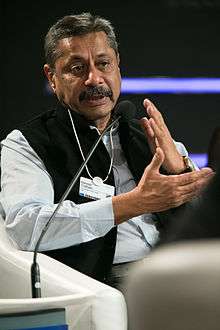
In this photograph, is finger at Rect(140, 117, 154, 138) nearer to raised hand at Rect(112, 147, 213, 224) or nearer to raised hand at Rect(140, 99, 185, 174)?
raised hand at Rect(140, 99, 185, 174)

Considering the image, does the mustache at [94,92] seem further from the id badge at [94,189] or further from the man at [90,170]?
the id badge at [94,189]

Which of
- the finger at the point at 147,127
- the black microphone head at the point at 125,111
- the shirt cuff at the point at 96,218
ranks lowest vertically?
the shirt cuff at the point at 96,218

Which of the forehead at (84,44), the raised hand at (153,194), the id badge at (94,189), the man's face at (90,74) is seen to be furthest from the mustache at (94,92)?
the raised hand at (153,194)

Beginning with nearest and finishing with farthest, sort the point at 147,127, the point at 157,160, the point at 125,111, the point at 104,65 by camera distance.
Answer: the point at 157,160 < the point at 125,111 < the point at 147,127 < the point at 104,65

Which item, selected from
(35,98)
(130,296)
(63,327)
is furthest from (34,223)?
(35,98)

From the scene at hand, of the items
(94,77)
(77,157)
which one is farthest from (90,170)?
(94,77)

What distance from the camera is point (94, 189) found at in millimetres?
2383

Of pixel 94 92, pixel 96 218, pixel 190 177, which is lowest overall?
pixel 96 218

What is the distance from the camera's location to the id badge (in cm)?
236

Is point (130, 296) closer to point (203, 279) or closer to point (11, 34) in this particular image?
point (203, 279)

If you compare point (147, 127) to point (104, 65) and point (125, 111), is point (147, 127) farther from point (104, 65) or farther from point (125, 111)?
point (104, 65)

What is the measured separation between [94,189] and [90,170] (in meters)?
0.08

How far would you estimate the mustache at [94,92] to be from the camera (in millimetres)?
2523

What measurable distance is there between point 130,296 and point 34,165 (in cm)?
160
